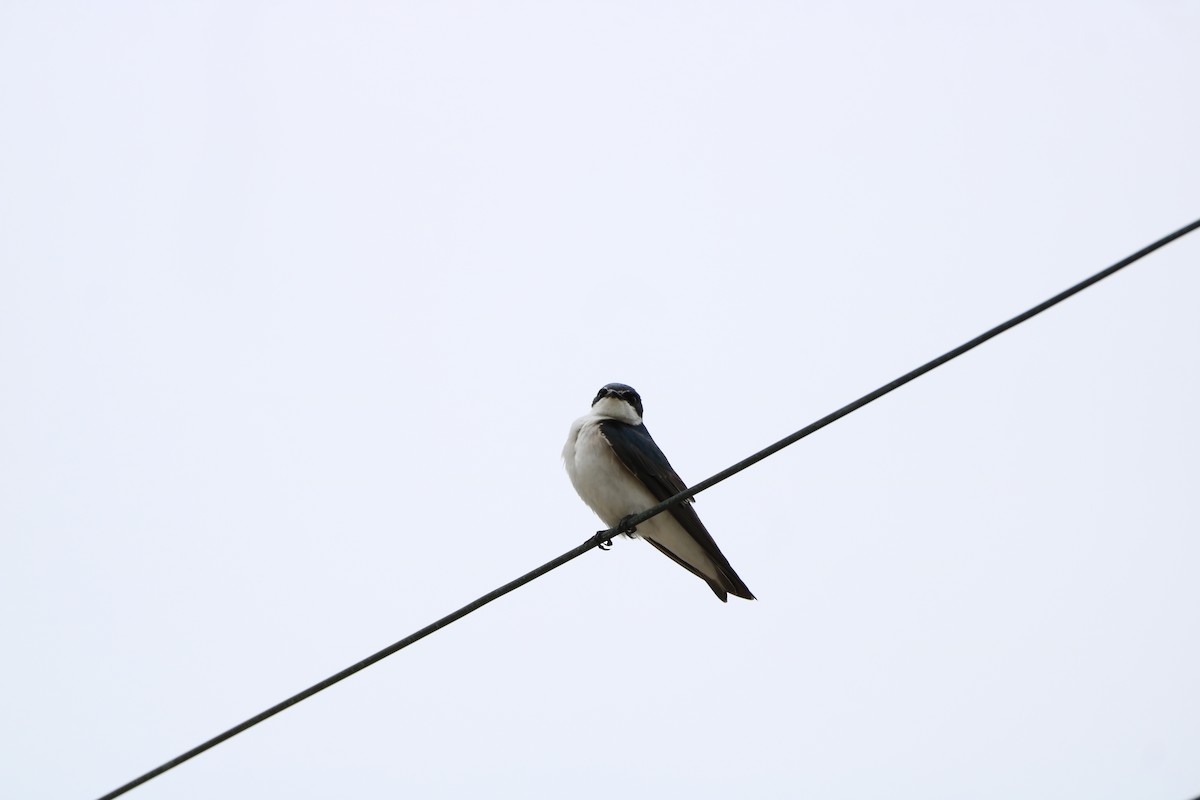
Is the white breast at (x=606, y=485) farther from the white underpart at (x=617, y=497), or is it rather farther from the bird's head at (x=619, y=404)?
the bird's head at (x=619, y=404)

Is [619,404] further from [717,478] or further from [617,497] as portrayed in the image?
[717,478]

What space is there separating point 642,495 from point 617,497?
0.15 m

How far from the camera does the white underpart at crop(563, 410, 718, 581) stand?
749 centimetres

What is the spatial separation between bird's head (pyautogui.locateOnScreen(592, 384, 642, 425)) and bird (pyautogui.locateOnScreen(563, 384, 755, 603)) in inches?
13.3

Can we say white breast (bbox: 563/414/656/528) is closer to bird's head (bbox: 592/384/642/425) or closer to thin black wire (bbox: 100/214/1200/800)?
bird's head (bbox: 592/384/642/425)

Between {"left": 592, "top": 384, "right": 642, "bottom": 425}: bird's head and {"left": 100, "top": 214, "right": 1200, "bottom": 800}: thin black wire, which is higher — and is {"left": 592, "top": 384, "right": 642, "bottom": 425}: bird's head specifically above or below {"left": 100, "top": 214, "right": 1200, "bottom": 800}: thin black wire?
above

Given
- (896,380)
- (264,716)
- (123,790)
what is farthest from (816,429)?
(123,790)

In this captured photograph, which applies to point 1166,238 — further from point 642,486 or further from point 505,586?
point 642,486

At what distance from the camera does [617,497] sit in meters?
7.48

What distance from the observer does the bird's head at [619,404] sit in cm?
812

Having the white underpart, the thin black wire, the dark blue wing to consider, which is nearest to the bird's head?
the dark blue wing

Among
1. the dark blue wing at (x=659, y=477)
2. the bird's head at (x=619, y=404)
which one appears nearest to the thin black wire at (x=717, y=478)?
the dark blue wing at (x=659, y=477)

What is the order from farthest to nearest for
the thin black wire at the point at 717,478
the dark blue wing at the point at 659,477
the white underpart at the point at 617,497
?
the white underpart at the point at 617,497, the dark blue wing at the point at 659,477, the thin black wire at the point at 717,478

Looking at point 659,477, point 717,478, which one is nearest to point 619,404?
point 659,477
